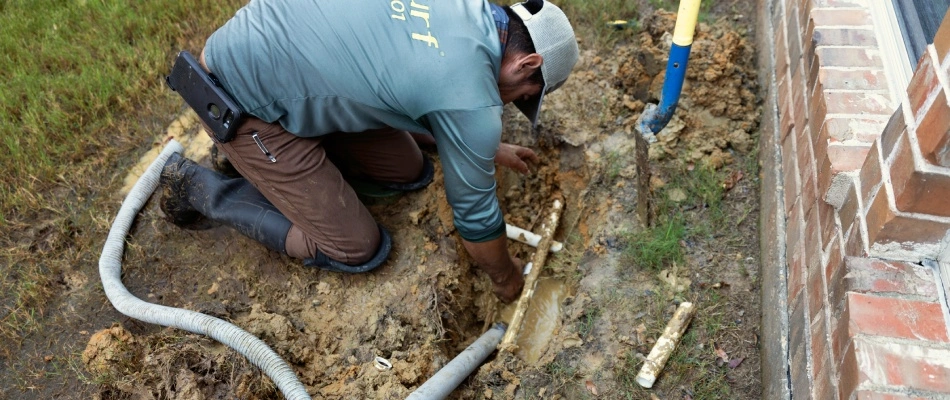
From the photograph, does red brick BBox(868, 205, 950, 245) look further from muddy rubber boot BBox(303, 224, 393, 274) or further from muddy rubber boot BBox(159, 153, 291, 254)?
muddy rubber boot BBox(159, 153, 291, 254)

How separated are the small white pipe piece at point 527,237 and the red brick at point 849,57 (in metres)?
1.36

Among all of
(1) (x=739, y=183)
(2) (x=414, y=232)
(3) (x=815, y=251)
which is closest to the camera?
(3) (x=815, y=251)

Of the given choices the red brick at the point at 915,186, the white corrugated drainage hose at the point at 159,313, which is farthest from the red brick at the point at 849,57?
the white corrugated drainage hose at the point at 159,313

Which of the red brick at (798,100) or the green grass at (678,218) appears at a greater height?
the red brick at (798,100)

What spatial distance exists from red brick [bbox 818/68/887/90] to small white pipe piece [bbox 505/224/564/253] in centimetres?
136

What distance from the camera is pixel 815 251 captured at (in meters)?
1.83

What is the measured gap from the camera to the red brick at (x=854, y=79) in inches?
74.9

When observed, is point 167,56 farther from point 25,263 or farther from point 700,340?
point 700,340

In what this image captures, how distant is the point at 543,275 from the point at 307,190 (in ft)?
3.78

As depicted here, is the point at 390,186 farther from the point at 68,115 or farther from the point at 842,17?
the point at 842,17

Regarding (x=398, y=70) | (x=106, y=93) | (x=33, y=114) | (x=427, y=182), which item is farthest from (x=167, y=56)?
(x=398, y=70)

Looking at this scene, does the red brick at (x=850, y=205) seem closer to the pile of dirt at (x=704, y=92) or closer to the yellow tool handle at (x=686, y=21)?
the yellow tool handle at (x=686, y=21)

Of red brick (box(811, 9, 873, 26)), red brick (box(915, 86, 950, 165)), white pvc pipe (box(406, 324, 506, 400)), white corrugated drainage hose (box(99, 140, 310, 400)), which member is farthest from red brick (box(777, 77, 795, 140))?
white corrugated drainage hose (box(99, 140, 310, 400))

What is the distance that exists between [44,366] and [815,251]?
2.76m
